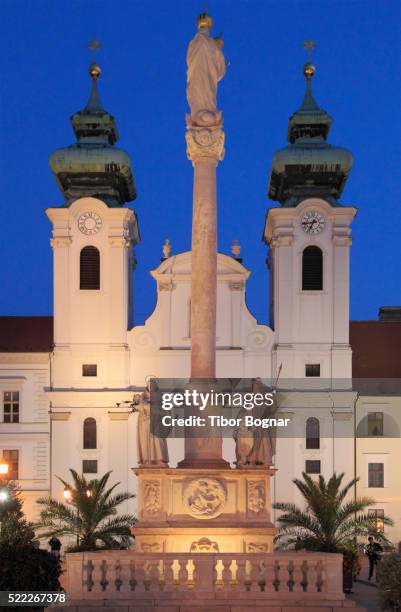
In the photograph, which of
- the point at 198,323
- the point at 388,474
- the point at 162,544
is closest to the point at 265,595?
the point at 162,544

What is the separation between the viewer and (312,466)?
4619 centimetres

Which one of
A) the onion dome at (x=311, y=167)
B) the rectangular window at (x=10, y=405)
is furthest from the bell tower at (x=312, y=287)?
the rectangular window at (x=10, y=405)

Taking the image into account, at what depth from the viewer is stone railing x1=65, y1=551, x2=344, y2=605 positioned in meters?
18.3

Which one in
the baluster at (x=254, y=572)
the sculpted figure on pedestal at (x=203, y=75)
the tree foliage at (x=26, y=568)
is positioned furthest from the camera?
the sculpted figure on pedestal at (x=203, y=75)

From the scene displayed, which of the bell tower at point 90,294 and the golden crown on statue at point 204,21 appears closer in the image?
the golden crown on statue at point 204,21

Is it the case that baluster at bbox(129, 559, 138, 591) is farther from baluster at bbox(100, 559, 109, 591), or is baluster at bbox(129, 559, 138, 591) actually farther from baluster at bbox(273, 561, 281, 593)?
baluster at bbox(273, 561, 281, 593)

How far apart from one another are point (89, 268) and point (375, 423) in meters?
12.7

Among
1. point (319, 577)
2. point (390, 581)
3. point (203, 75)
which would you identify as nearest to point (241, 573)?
point (319, 577)

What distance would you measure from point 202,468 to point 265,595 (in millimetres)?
4116

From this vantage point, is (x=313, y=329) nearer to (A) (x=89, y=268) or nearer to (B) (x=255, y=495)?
(A) (x=89, y=268)

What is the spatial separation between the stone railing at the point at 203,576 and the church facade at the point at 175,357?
89.5 ft

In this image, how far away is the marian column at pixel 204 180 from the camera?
23000mm

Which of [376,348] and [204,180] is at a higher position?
[204,180]

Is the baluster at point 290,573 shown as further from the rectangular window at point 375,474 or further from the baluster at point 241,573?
the rectangular window at point 375,474
